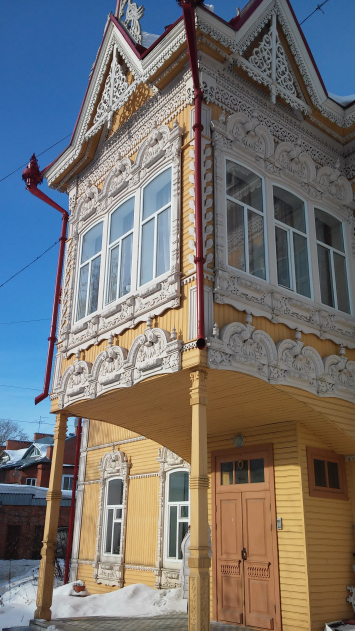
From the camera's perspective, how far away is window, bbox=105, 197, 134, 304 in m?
9.41

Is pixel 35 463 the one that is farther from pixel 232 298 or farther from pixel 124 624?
pixel 232 298

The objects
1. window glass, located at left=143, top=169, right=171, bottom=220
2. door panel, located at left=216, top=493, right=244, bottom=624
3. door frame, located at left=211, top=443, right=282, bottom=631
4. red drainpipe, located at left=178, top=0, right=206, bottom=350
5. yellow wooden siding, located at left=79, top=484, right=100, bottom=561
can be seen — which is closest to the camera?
red drainpipe, located at left=178, top=0, right=206, bottom=350

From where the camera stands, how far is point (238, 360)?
7273 millimetres

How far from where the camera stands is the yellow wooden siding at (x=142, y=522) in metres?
13.0

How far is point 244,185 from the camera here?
871cm

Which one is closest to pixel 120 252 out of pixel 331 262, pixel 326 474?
pixel 331 262

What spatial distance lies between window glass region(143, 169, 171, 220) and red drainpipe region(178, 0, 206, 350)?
1.01 m

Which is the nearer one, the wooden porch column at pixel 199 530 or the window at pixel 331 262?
the wooden porch column at pixel 199 530

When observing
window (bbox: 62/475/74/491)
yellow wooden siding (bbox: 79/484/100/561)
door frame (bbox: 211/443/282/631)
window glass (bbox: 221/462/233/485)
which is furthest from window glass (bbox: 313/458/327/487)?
window (bbox: 62/475/74/491)

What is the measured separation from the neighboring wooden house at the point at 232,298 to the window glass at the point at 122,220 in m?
0.04

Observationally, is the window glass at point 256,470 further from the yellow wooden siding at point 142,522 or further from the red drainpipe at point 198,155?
the yellow wooden siding at point 142,522

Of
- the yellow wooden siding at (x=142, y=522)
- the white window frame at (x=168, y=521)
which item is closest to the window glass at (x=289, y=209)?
the white window frame at (x=168, y=521)

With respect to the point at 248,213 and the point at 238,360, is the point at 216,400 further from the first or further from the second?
the point at 248,213

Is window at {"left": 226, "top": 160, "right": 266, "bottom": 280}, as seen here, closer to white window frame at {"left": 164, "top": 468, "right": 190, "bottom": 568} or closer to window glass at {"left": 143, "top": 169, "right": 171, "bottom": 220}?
window glass at {"left": 143, "top": 169, "right": 171, "bottom": 220}
